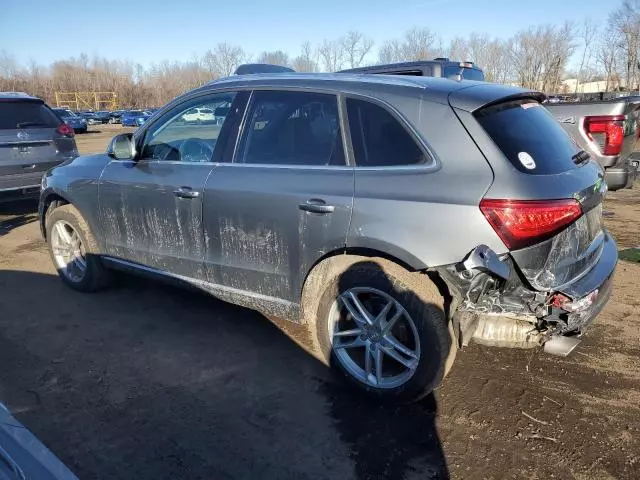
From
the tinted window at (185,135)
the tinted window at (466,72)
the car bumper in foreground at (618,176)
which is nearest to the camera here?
the tinted window at (185,135)

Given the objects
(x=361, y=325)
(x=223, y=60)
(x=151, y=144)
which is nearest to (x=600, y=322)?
(x=361, y=325)

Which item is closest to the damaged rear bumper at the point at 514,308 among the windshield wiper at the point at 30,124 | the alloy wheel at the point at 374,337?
the alloy wheel at the point at 374,337

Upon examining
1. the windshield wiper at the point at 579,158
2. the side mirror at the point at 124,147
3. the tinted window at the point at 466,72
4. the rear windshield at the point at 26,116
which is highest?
the tinted window at the point at 466,72

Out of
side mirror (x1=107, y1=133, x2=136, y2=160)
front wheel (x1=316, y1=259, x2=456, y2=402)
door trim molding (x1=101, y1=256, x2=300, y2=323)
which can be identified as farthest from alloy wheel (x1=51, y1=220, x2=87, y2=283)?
front wheel (x1=316, y1=259, x2=456, y2=402)

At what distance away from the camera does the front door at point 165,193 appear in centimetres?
369

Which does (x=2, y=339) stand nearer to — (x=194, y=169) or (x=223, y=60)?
(x=194, y=169)

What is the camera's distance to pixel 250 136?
3508 mm

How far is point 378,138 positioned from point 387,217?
49 centimetres

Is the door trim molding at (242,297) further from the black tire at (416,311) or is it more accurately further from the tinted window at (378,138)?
the tinted window at (378,138)

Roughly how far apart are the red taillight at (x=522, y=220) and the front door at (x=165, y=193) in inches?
78.0

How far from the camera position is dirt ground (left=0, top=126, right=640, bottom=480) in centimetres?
→ 258

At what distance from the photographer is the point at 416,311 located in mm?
2805

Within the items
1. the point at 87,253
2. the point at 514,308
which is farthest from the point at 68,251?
the point at 514,308

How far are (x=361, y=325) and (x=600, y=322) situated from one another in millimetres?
2193
